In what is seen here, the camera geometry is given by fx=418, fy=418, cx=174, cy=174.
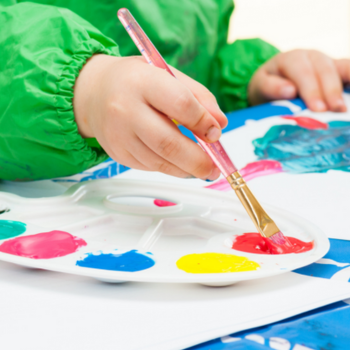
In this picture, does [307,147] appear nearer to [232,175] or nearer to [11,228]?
[232,175]

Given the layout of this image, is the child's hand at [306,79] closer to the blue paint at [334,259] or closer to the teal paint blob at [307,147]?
the teal paint blob at [307,147]

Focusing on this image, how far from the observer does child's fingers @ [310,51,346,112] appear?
74cm

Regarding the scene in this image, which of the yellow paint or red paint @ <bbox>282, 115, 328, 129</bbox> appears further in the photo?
red paint @ <bbox>282, 115, 328, 129</bbox>

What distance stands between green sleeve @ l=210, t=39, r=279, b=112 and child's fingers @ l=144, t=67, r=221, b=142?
65 cm

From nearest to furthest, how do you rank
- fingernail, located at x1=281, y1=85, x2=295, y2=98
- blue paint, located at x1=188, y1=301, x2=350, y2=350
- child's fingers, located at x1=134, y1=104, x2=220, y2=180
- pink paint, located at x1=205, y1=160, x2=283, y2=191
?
blue paint, located at x1=188, y1=301, x2=350, y2=350, child's fingers, located at x1=134, y1=104, x2=220, y2=180, pink paint, located at x1=205, y1=160, x2=283, y2=191, fingernail, located at x1=281, y1=85, x2=295, y2=98

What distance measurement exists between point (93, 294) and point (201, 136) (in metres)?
0.14

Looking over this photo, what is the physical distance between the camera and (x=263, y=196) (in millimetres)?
432

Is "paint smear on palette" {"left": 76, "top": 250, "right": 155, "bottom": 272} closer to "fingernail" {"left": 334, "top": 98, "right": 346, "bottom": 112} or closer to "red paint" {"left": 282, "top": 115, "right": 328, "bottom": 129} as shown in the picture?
"red paint" {"left": 282, "top": 115, "right": 328, "bottom": 129}

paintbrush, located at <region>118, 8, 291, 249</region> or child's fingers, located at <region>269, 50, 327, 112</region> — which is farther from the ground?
child's fingers, located at <region>269, 50, 327, 112</region>

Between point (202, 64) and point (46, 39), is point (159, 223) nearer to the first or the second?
point (46, 39)

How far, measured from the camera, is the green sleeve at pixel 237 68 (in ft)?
3.07

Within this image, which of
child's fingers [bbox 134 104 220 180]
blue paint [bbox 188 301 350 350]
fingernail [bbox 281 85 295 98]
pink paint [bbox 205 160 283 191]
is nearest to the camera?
blue paint [bbox 188 301 350 350]

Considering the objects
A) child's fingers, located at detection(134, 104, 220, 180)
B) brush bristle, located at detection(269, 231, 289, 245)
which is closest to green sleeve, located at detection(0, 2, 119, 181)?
child's fingers, located at detection(134, 104, 220, 180)

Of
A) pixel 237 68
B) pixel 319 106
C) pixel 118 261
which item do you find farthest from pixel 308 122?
pixel 118 261
